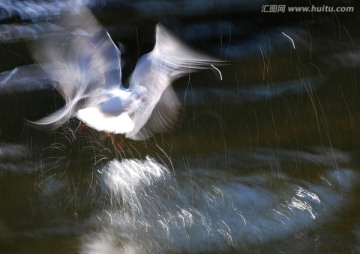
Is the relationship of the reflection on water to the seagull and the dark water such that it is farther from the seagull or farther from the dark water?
the seagull

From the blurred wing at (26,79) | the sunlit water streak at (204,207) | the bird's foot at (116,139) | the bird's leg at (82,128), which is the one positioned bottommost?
the sunlit water streak at (204,207)

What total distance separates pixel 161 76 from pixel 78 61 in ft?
0.72

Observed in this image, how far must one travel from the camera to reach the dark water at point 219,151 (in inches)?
62.8

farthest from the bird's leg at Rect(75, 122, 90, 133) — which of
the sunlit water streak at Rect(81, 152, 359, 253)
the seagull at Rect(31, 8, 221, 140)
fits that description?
the sunlit water streak at Rect(81, 152, 359, 253)

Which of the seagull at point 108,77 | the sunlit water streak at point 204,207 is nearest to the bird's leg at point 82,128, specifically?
the seagull at point 108,77

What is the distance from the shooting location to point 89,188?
1664 millimetres

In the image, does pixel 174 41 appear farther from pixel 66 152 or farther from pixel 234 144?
pixel 66 152

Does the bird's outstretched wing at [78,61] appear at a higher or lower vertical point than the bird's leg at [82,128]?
higher

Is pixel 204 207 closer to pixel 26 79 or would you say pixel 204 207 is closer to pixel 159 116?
pixel 159 116

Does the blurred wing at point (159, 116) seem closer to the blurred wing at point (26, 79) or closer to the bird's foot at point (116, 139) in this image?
the bird's foot at point (116, 139)

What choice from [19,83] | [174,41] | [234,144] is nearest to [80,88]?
[19,83]

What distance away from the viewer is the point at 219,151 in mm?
1642

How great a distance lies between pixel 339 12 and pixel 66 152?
2.58ft

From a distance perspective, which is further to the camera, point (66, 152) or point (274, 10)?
point (66, 152)
